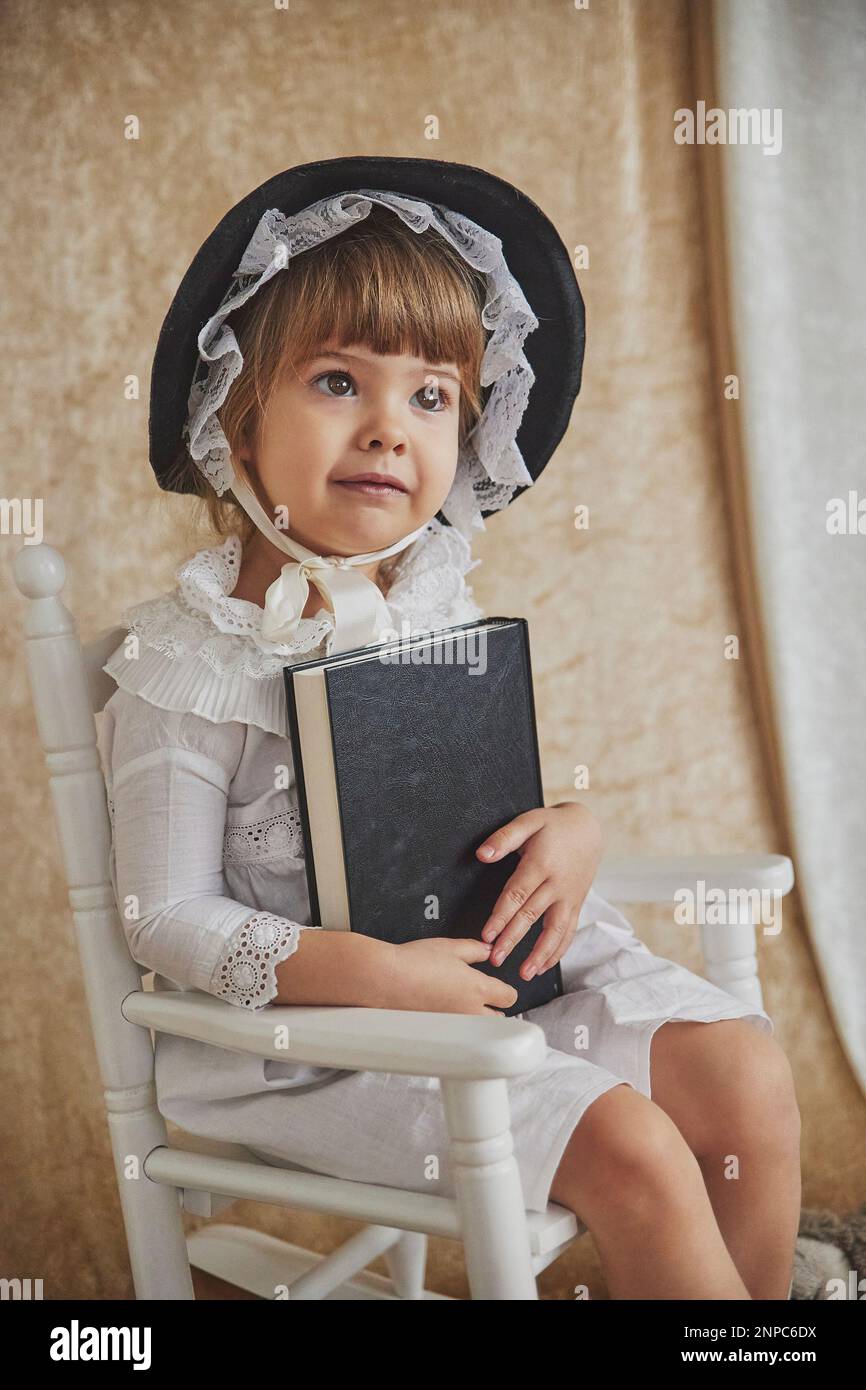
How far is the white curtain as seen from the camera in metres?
1.12

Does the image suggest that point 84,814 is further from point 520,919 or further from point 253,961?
point 520,919

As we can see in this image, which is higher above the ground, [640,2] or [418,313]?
[640,2]

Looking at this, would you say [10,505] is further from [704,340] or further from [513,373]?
[704,340]

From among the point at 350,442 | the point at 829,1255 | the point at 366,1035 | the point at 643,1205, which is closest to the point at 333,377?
the point at 350,442

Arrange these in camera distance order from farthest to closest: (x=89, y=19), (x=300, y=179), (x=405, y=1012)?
(x=89, y=19) → (x=300, y=179) → (x=405, y=1012)

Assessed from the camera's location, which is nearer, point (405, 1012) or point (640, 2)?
point (405, 1012)

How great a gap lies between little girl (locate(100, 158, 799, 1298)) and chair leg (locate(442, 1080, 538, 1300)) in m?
0.05

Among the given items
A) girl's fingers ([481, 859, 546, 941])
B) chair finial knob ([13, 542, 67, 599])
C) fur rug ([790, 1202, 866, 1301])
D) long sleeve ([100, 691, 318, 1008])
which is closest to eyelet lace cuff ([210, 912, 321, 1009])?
long sleeve ([100, 691, 318, 1008])

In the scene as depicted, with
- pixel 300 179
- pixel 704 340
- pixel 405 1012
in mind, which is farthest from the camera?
pixel 704 340

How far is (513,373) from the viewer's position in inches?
35.0

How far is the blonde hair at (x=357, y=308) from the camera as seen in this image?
2.54 feet
